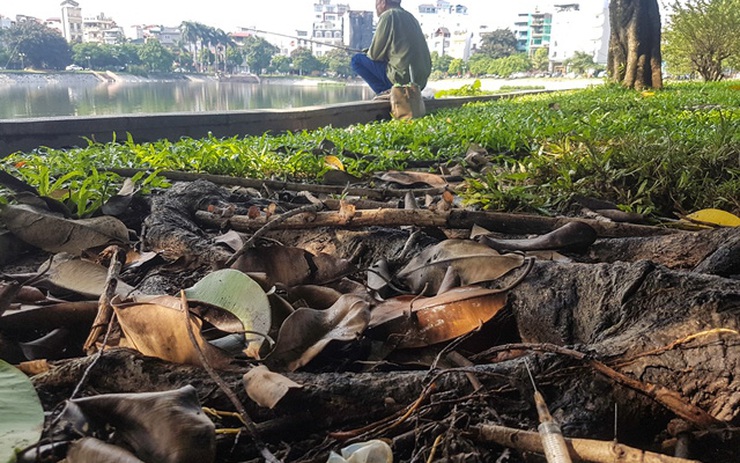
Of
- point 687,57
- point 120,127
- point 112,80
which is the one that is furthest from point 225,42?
point 120,127

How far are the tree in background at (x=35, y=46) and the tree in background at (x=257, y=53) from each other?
2758cm

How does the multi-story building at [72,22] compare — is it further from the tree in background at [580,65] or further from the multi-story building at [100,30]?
the tree in background at [580,65]

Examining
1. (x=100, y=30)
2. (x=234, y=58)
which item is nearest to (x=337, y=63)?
(x=234, y=58)

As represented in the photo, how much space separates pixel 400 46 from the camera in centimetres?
981

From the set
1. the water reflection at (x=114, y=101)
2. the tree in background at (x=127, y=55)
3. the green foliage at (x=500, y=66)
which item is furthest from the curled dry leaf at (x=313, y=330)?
the green foliage at (x=500, y=66)

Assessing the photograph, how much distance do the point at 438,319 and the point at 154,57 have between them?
158ft

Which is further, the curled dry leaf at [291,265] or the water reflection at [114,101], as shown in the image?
the water reflection at [114,101]

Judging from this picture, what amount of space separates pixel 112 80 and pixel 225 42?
19.9 m

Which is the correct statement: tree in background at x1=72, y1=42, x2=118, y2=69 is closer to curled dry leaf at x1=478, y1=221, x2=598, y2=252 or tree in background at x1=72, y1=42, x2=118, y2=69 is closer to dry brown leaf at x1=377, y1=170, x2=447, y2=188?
dry brown leaf at x1=377, y1=170, x2=447, y2=188

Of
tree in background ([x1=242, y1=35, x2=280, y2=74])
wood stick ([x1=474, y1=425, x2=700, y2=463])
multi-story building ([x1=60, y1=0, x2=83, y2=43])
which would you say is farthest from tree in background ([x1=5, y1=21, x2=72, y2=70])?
wood stick ([x1=474, y1=425, x2=700, y2=463])

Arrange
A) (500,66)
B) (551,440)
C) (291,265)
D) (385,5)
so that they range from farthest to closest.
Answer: (500,66) → (385,5) → (291,265) → (551,440)

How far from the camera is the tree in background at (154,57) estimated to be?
44.6 metres

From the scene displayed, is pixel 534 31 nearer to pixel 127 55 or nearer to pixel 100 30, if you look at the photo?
pixel 100 30

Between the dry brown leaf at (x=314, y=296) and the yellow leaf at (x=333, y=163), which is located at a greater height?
the yellow leaf at (x=333, y=163)
